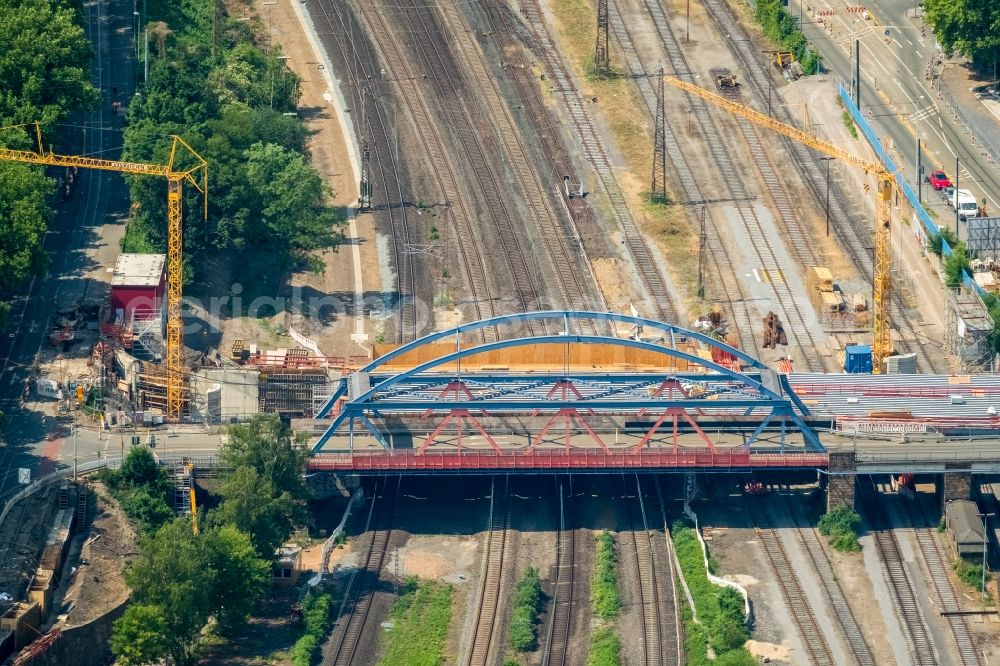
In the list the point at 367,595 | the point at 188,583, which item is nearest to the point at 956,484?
the point at 367,595

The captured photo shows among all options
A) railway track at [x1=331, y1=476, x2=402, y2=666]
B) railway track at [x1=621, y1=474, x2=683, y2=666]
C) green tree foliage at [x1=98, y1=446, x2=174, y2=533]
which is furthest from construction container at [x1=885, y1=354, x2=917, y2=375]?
green tree foliage at [x1=98, y1=446, x2=174, y2=533]

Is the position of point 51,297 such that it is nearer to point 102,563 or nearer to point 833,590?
point 102,563

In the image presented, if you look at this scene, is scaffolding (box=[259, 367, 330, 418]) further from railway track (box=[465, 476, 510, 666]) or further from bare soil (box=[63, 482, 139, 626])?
bare soil (box=[63, 482, 139, 626])

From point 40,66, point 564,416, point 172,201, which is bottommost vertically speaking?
point 564,416

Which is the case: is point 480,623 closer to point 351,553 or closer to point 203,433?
point 351,553

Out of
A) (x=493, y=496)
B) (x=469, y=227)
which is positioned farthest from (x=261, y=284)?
(x=493, y=496)

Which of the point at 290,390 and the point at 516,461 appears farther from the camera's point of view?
the point at 290,390
